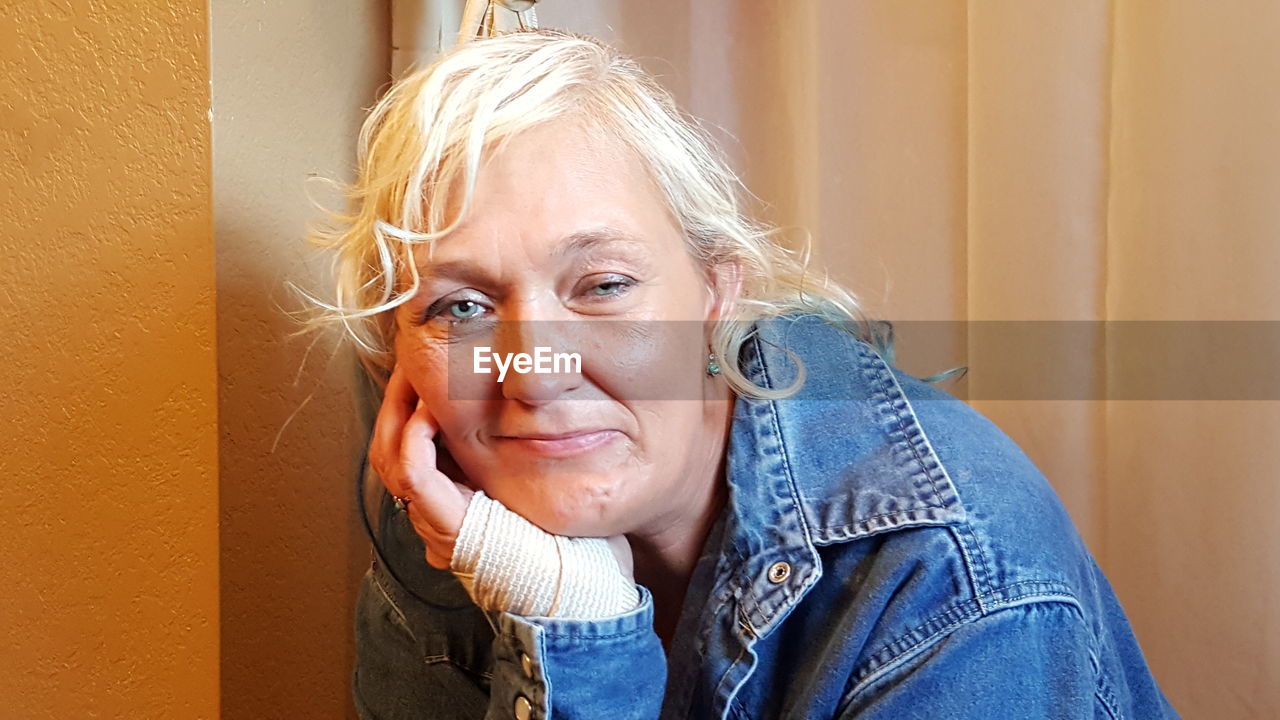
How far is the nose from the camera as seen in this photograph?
0.59 meters

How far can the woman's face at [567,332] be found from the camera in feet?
1.93

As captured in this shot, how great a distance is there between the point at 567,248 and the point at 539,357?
7 centimetres

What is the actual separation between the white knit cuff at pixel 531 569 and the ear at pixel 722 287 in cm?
18

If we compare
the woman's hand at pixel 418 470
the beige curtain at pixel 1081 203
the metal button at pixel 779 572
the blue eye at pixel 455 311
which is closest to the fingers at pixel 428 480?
the woman's hand at pixel 418 470

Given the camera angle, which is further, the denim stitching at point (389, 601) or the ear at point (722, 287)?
the denim stitching at point (389, 601)

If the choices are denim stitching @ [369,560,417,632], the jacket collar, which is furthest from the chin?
denim stitching @ [369,560,417,632]

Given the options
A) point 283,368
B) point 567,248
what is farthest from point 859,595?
point 283,368

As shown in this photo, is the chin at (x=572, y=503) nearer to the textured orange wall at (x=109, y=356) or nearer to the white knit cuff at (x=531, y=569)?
the white knit cuff at (x=531, y=569)

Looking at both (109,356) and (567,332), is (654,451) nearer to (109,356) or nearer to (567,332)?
(567,332)

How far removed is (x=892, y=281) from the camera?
2.63 feet

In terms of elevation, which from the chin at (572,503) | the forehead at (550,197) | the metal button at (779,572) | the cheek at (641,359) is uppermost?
the forehead at (550,197)

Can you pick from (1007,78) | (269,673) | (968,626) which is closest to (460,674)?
(269,673)

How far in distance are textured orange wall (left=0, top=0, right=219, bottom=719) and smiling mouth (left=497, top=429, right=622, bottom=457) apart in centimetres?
38

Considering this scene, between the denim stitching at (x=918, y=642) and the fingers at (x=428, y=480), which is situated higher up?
the fingers at (x=428, y=480)
